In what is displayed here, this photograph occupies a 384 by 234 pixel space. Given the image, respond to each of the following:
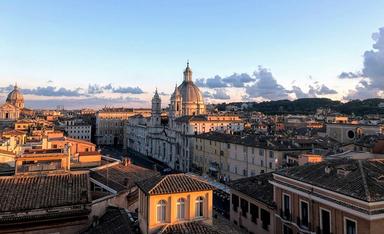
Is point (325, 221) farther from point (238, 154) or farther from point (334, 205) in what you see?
point (238, 154)

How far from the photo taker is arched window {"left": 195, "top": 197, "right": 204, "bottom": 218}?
17.9 meters

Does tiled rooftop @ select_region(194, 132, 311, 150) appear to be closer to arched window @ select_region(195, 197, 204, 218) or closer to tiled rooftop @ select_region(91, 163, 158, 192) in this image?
tiled rooftop @ select_region(91, 163, 158, 192)

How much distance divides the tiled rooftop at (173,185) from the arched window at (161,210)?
58 centimetres

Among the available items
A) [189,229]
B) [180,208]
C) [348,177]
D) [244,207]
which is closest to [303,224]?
[348,177]

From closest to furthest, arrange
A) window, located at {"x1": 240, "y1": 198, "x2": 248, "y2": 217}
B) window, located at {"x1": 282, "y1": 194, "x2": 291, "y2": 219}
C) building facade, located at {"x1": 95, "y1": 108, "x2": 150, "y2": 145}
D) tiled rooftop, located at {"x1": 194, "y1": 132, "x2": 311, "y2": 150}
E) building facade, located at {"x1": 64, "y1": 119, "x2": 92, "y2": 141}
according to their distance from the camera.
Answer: window, located at {"x1": 282, "y1": 194, "x2": 291, "y2": 219}
window, located at {"x1": 240, "y1": 198, "x2": 248, "y2": 217}
tiled rooftop, located at {"x1": 194, "y1": 132, "x2": 311, "y2": 150}
building facade, located at {"x1": 64, "y1": 119, "x2": 92, "y2": 141}
building facade, located at {"x1": 95, "y1": 108, "x2": 150, "y2": 145}

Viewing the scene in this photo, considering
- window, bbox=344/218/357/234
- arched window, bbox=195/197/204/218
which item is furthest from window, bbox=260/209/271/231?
arched window, bbox=195/197/204/218

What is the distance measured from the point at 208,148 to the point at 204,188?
180 feet

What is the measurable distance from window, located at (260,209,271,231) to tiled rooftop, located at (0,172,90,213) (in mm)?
12454

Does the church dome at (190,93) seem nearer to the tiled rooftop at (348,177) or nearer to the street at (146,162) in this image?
the street at (146,162)

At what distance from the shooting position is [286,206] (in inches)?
895

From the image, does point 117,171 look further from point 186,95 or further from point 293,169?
point 186,95

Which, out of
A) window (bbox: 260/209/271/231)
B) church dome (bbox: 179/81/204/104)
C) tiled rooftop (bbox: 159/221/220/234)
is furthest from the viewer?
church dome (bbox: 179/81/204/104)

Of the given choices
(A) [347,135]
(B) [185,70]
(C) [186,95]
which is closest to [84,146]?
(A) [347,135]

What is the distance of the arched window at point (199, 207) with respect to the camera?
1788 centimetres
